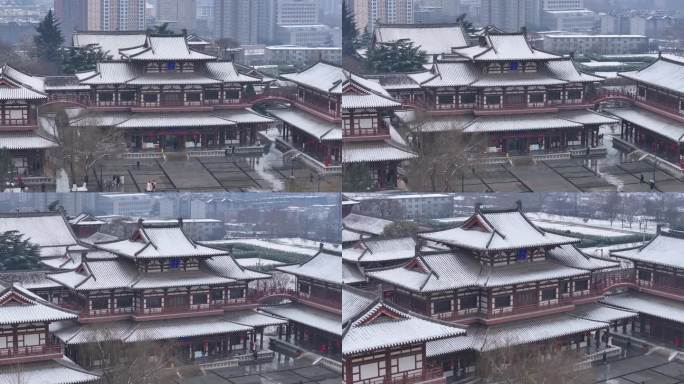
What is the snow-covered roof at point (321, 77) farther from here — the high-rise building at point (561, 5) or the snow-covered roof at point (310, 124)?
the high-rise building at point (561, 5)

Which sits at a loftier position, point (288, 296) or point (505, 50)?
point (505, 50)

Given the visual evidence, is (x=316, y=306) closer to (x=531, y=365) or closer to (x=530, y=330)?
(x=530, y=330)

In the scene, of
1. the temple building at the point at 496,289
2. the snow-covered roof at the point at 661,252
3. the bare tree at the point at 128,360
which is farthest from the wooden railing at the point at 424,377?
the snow-covered roof at the point at 661,252

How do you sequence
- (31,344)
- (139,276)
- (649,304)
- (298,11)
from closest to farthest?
1. (298,11)
2. (31,344)
3. (139,276)
4. (649,304)

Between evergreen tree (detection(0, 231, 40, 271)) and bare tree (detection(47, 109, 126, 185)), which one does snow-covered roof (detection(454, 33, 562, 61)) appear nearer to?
bare tree (detection(47, 109, 126, 185))

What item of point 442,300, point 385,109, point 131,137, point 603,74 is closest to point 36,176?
point 131,137

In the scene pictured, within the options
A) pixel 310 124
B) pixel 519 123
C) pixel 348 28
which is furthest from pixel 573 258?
pixel 348 28
